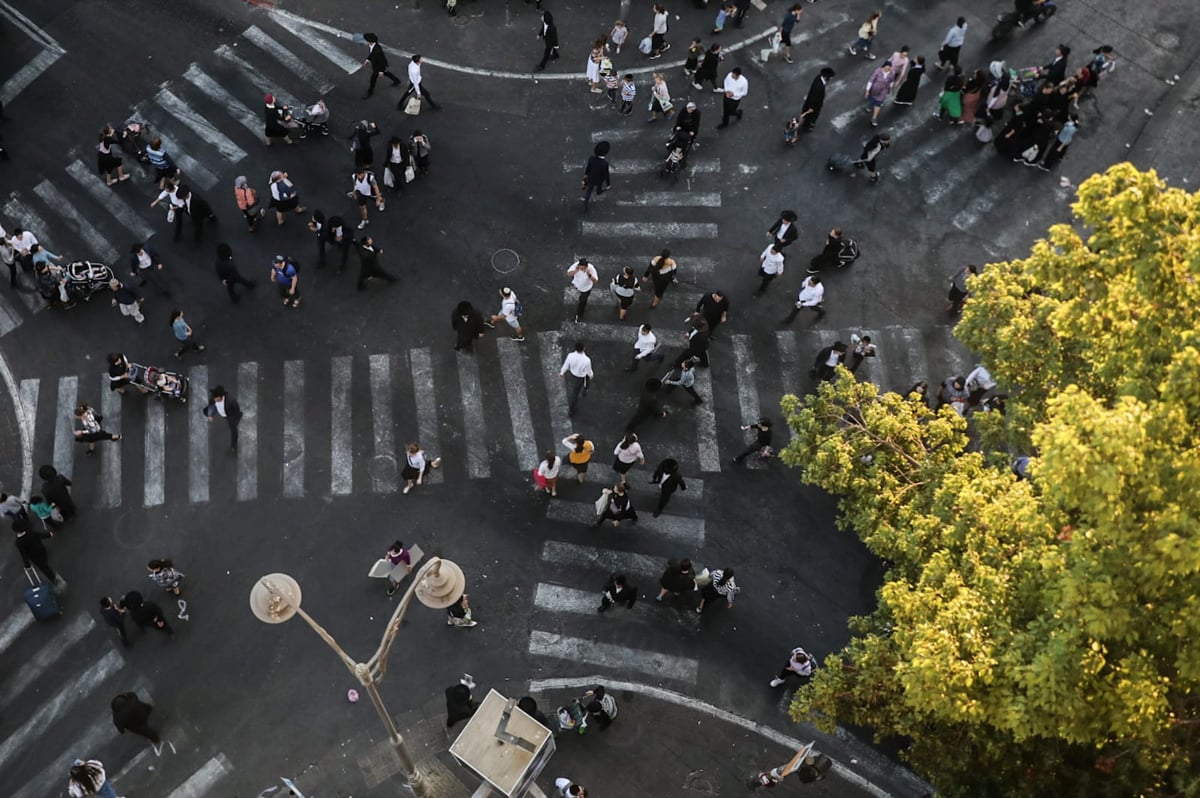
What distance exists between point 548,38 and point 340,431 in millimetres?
11650

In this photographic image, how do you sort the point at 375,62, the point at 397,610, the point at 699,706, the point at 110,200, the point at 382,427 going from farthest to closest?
the point at 375,62 → the point at 110,200 → the point at 382,427 → the point at 699,706 → the point at 397,610

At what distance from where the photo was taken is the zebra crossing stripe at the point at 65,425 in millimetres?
20000

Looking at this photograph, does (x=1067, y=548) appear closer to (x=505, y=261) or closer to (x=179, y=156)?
(x=505, y=261)

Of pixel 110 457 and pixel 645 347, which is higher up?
pixel 645 347

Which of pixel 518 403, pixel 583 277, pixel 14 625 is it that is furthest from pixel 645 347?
pixel 14 625

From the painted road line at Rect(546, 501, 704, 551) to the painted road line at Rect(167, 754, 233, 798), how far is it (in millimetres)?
7155

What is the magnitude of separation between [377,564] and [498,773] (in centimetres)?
587

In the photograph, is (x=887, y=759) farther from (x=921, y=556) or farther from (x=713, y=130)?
(x=713, y=130)

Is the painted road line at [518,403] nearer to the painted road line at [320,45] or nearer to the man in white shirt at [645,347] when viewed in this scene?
the man in white shirt at [645,347]

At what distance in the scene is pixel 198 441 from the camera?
66.4ft

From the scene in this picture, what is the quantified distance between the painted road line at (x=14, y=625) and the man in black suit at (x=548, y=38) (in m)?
17.1

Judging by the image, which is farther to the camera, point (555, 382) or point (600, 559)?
point (555, 382)

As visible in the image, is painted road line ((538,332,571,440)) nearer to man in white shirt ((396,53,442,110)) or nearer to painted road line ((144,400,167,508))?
man in white shirt ((396,53,442,110))

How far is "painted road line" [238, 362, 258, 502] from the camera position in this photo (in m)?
19.8
